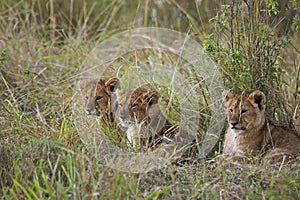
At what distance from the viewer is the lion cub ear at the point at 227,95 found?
6254 millimetres

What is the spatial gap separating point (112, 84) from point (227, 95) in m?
1.31

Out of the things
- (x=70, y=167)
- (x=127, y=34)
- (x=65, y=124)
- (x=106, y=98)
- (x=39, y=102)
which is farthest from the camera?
(x=127, y=34)

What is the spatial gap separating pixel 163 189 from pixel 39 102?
296cm

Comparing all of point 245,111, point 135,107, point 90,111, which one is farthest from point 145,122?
point 245,111

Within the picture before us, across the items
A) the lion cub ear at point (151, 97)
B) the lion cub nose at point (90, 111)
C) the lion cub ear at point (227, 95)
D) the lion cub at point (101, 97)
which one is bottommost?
the lion cub nose at point (90, 111)

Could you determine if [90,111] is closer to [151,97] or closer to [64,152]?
[151,97]

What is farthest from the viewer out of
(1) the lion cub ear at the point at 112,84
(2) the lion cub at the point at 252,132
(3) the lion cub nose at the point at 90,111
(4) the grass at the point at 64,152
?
(1) the lion cub ear at the point at 112,84

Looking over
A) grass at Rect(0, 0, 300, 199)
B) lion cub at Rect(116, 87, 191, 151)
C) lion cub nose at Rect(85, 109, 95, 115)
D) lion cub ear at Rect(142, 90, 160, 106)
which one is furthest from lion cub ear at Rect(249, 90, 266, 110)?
lion cub nose at Rect(85, 109, 95, 115)

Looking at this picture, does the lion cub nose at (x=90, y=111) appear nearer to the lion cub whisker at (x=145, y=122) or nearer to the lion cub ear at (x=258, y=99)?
A: the lion cub whisker at (x=145, y=122)

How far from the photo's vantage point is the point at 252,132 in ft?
20.5

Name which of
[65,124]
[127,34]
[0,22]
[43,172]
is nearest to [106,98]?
[65,124]

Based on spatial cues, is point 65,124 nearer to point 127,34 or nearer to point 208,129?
point 208,129

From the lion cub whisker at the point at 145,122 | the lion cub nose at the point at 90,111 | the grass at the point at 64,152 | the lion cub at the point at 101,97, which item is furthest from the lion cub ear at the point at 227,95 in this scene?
the lion cub nose at the point at 90,111

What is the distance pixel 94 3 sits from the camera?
1054cm
